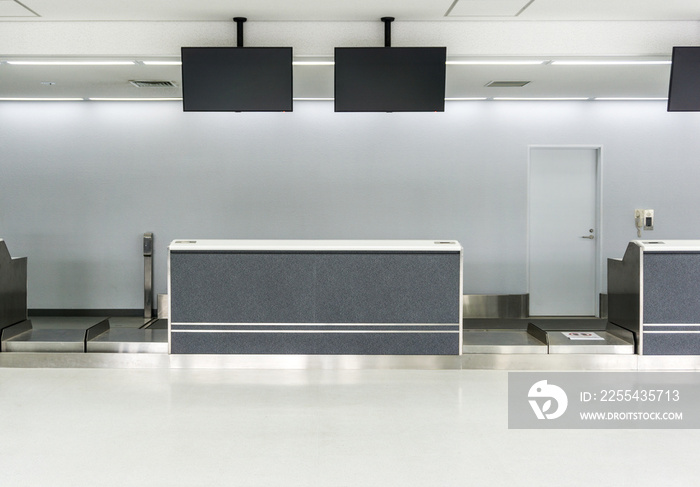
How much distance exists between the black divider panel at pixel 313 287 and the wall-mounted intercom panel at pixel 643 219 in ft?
11.0

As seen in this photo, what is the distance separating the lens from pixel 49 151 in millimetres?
7523

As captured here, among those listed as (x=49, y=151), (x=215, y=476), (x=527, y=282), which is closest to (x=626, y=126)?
(x=527, y=282)

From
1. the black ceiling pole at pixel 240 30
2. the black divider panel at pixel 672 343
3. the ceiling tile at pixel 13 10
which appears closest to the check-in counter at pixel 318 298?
the black divider panel at pixel 672 343

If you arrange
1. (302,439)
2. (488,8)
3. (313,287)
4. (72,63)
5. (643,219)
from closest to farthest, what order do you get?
(302,439)
(488,8)
(313,287)
(72,63)
(643,219)

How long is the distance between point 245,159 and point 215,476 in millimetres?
5023

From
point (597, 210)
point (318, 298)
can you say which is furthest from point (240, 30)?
point (597, 210)

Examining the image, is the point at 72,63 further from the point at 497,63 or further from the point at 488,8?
the point at 497,63

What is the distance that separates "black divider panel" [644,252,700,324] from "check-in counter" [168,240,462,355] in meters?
1.62

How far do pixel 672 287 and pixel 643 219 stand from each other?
241 cm

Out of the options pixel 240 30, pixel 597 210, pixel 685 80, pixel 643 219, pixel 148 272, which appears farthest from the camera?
pixel 597 210

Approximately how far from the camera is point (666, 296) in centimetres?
510

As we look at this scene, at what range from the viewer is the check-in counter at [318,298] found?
5180 millimetres

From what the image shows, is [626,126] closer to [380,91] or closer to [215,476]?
[380,91]

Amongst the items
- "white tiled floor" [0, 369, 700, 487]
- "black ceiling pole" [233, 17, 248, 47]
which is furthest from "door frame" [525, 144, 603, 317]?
"black ceiling pole" [233, 17, 248, 47]
